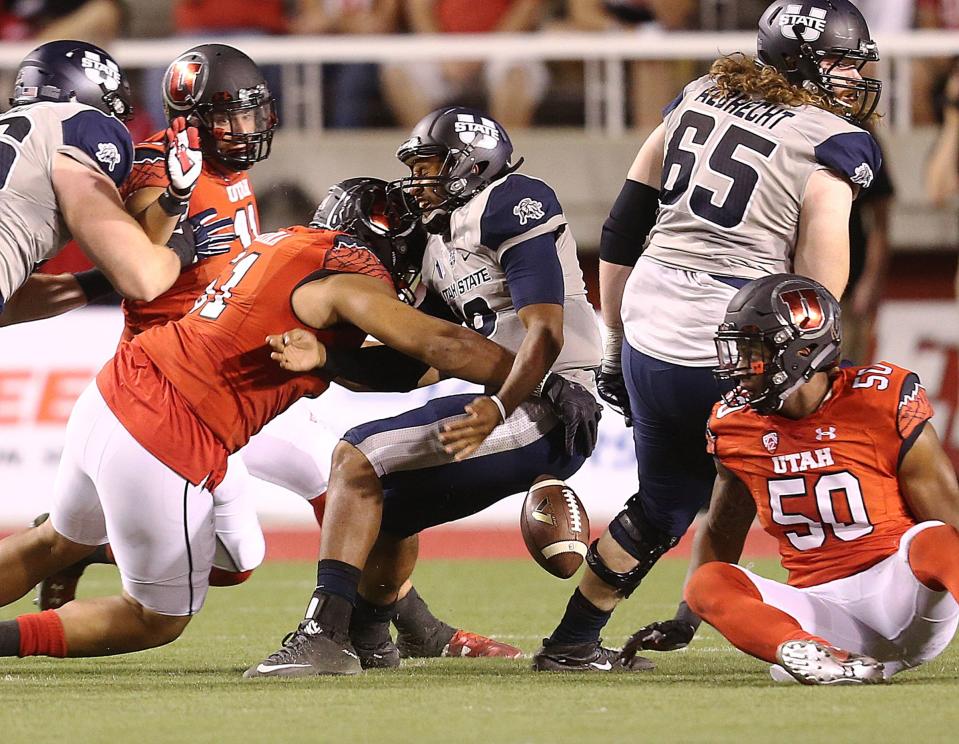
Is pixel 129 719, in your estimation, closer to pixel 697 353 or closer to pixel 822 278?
pixel 697 353

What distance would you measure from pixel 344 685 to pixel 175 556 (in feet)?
1.98

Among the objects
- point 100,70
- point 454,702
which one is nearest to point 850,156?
point 454,702

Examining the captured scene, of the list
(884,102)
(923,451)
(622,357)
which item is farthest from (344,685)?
(884,102)

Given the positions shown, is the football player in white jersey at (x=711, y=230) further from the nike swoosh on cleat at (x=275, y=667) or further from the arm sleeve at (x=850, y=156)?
the nike swoosh on cleat at (x=275, y=667)

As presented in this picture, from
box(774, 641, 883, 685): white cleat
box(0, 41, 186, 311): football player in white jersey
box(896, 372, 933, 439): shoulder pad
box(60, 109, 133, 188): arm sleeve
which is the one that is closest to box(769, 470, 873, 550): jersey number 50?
box(896, 372, 933, 439): shoulder pad

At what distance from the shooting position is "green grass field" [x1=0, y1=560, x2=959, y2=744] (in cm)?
346

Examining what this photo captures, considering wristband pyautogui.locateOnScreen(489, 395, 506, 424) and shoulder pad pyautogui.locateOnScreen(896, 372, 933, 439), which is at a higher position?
shoulder pad pyautogui.locateOnScreen(896, 372, 933, 439)

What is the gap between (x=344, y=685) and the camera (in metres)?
4.31

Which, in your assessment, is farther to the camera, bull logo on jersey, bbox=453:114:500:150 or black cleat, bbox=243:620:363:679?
bull logo on jersey, bbox=453:114:500:150

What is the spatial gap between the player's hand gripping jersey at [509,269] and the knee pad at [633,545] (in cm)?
45

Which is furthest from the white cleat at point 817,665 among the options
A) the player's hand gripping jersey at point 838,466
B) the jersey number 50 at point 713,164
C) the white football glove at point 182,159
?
the white football glove at point 182,159

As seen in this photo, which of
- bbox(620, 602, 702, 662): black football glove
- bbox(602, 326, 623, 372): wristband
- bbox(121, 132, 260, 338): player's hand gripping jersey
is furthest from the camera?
bbox(121, 132, 260, 338): player's hand gripping jersey

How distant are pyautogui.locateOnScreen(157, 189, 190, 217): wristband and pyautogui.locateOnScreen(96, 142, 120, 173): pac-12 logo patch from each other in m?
0.22

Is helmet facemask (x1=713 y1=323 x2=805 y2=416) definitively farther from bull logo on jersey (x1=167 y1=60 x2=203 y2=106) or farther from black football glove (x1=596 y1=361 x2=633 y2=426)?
bull logo on jersey (x1=167 y1=60 x2=203 y2=106)
